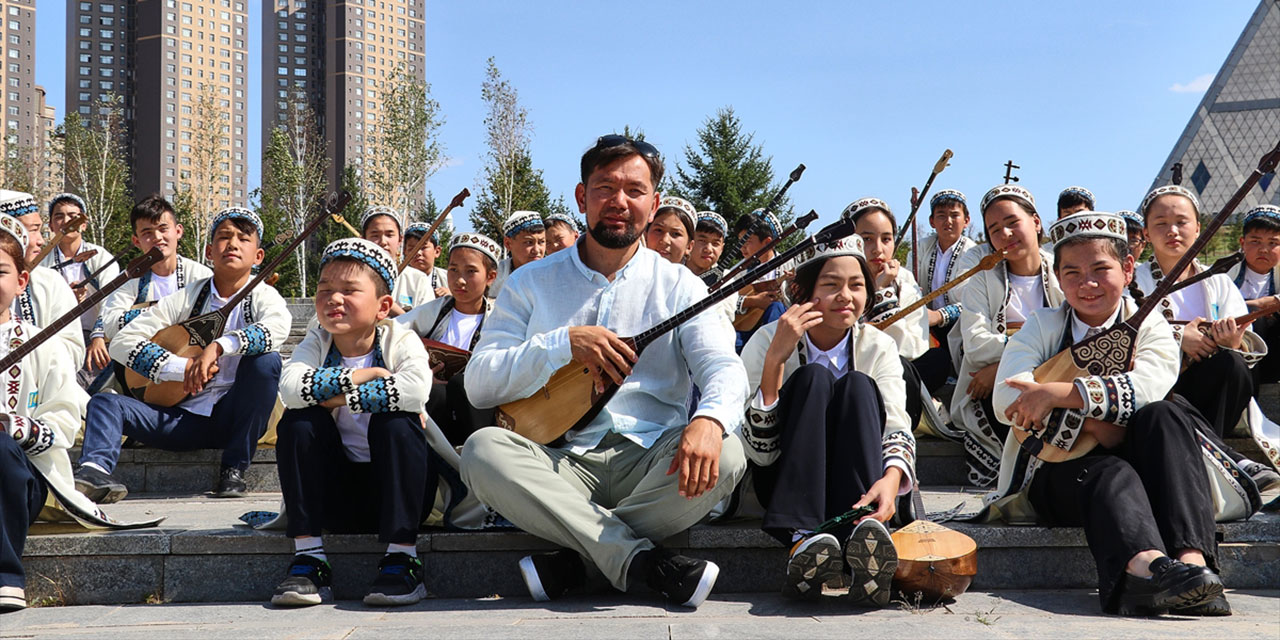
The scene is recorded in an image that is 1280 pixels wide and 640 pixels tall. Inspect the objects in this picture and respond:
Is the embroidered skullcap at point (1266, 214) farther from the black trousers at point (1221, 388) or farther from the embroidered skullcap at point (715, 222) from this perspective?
the embroidered skullcap at point (715, 222)

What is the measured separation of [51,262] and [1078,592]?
21.4 ft

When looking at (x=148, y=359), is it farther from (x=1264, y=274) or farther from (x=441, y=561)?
(x=1264, y=274)

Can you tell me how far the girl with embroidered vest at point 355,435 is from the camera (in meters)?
3.33

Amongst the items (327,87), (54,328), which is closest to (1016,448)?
(54,328)

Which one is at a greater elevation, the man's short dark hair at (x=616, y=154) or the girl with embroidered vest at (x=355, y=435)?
the man's short dark hair at (x=616, y=154)

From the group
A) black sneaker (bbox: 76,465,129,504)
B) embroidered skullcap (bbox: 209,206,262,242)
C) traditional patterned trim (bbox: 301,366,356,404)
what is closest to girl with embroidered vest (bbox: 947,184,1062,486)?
traditional patterned trim (bbox: 301,366,356,404)

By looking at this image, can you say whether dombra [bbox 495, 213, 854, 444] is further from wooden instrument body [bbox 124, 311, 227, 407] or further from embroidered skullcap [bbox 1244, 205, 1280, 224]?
embroidered skullcap [bbox 1244, 205, 1280, 224]

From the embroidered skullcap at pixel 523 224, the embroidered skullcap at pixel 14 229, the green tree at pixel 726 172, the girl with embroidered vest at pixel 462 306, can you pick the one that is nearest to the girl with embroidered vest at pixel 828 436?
the girl with embroidered vest at pixel 462 306

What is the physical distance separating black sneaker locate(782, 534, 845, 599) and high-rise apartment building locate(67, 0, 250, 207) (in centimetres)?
6487

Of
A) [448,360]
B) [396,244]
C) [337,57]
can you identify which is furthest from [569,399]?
[337,57]

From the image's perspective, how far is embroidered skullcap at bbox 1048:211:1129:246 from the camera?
3531 mm

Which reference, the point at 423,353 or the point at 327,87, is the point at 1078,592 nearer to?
the point at 423,353

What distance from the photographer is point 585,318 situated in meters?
3.49

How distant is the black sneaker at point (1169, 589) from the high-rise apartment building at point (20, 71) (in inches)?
2816
